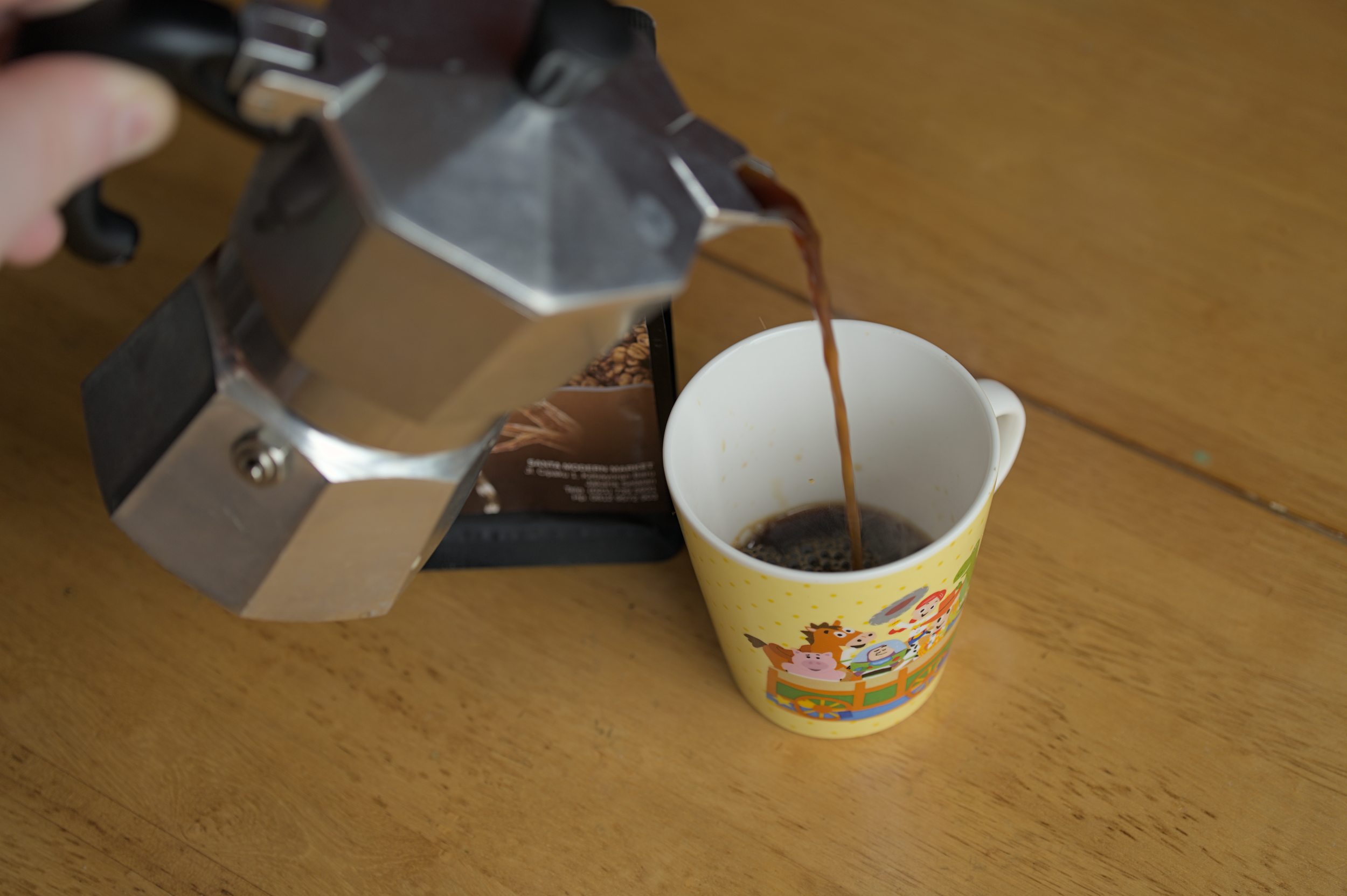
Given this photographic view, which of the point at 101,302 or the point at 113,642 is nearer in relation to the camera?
the point at 113,642

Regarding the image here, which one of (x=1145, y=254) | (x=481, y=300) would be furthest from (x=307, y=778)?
(x=1145, y=254)

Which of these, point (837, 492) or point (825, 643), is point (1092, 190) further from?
point (825, 643)

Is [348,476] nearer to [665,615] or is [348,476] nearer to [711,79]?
[665,615]

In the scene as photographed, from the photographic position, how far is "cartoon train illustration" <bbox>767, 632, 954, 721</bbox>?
1.58ft

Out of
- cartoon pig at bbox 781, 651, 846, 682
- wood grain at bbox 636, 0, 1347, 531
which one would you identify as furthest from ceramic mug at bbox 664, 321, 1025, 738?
wood grain at bbox 636, 0, 1347, 531

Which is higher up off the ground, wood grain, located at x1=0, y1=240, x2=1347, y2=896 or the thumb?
the thumb

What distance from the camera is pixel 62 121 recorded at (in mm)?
322

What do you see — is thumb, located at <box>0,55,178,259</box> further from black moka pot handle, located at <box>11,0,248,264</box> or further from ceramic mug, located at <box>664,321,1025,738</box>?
ceramic mug, located at <box>664,321,1025,738</box>

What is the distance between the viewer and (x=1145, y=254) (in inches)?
25.9

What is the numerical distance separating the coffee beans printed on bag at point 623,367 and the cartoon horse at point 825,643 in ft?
0.40

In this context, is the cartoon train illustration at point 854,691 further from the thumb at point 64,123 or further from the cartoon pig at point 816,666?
the thumb at point 64,123

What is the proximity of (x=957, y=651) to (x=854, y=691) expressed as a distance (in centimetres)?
8

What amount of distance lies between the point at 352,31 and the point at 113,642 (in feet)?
1.20

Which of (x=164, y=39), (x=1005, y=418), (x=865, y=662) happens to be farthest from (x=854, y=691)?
(x=164, y=39)
